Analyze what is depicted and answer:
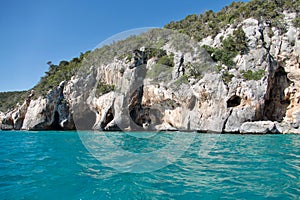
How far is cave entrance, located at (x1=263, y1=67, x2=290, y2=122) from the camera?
27.0 m

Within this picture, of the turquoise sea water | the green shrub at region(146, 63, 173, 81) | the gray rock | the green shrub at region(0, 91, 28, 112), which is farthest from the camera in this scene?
the green shrub at region(0, 91, 28, 112)

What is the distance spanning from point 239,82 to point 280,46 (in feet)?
29.1

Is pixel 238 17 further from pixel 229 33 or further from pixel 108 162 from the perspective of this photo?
pixel 108 162

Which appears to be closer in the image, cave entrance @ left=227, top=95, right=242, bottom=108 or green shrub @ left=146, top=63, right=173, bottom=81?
cave entrance @ left=227, top=95, right=242, bottom=108

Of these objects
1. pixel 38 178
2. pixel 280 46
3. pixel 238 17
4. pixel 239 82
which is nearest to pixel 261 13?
pixel 238 17

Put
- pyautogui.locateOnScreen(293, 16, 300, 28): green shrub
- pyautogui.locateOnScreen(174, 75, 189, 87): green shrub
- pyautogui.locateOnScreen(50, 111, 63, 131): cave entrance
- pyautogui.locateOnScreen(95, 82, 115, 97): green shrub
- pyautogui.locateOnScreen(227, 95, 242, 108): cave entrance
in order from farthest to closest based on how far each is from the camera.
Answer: pyautogui.locateOnScreen(50, 111, 63, 131): cave entrance, pyautogui.locateOnScreen(95, 82, 115, 97): green shrub, pyautogui.locateOnScreen(174, 75, 189, 87): green shrub, pyautogui.locateOnScreen(293, 16, 300, 28): green shrub, pyautogui.locateOnScreen(227, 95, 242, 108): cave entrance

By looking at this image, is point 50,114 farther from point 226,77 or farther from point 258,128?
point 258,128

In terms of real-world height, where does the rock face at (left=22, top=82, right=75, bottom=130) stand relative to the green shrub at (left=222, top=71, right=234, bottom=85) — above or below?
below

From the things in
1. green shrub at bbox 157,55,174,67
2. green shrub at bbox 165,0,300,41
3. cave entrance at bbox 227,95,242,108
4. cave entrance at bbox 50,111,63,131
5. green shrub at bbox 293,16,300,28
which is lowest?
cave entrance at bbox 50,111,63,131

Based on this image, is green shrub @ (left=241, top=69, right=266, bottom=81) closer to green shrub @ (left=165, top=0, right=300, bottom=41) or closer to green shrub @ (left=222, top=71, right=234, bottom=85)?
green shrub @ (left=222, top=71, right=234, bottom=85)

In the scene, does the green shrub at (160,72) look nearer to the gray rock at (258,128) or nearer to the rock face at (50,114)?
the gray rock at (258,128)

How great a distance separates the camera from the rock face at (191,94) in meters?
24.6

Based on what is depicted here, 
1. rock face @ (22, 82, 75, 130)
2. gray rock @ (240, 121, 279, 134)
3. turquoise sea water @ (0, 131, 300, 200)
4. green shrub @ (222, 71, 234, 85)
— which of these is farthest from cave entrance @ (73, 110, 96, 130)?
turquoise sea water @ (0, 131, 300, 200)

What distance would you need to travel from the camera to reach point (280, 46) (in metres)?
28.3
